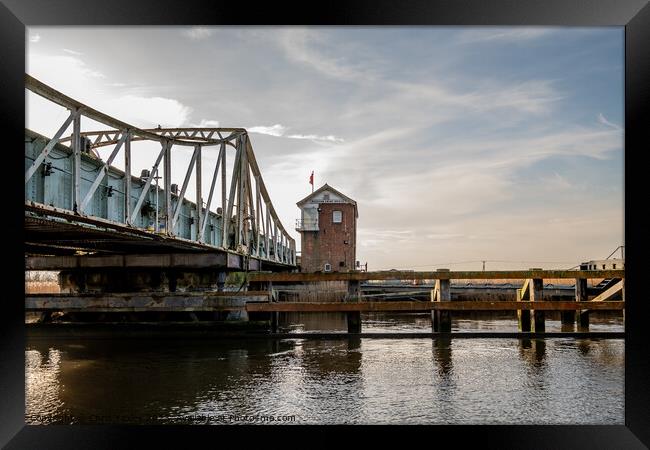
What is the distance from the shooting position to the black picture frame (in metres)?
5.27

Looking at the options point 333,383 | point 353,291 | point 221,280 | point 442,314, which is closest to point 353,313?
point 353,291

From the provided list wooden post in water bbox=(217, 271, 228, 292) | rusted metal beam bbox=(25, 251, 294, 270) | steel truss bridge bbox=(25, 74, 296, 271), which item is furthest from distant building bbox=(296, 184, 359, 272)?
rusted metal beam bbox=(25, 251, 294, 270)

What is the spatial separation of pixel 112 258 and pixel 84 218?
717 centimetres

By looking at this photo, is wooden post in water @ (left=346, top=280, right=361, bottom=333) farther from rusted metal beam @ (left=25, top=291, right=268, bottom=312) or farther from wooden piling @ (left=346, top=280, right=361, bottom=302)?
Result: rusted metal beam @ (left=25, top=291, right=268, bottom=312)

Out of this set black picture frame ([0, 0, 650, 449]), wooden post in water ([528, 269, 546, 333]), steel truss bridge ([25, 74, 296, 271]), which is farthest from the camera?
wooden post in water ([528, 269, 546, 333])

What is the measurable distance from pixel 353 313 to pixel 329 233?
32.5 m

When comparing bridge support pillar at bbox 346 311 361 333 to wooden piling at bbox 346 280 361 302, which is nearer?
bridge support pillar at bbox 346 311 361 333

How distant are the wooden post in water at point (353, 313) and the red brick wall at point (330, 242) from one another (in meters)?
31.6

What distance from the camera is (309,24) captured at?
569 centimetres

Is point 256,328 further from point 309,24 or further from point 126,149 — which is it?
point 309,24

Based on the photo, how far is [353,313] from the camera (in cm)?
1365

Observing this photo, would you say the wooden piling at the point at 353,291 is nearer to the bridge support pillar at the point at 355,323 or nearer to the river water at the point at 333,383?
the bridge support pillar at the point at 355,323

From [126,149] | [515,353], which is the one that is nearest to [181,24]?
[126,149]

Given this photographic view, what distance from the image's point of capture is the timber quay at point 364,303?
13.0 meters
